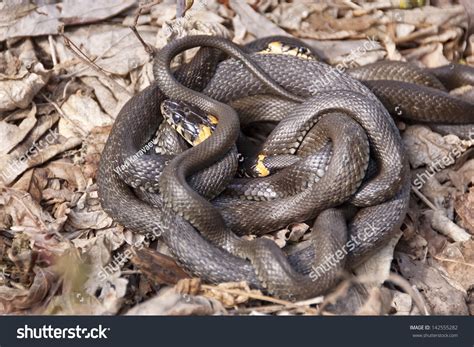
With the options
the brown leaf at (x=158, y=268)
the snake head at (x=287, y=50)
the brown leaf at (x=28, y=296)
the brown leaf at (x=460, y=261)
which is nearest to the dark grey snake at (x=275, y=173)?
the brown leaf at (x=158, y=268)

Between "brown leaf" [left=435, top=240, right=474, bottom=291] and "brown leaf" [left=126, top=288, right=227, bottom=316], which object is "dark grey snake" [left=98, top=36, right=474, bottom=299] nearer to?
"brown leaf" [left=126, top=288, right=227, bottom=316]

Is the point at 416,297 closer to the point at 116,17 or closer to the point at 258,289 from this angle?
the point at 258,289

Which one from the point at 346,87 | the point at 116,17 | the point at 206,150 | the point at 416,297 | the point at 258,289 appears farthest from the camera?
the point at 116,17

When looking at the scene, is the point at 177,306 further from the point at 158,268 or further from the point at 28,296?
the point at 28,296

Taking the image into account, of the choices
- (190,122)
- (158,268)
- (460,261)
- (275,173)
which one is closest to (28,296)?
(158,268)

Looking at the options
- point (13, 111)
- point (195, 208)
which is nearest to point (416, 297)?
point (195, 208)

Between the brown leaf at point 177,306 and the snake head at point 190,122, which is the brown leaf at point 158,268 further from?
the snake head at point 190,122

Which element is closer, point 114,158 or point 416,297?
point 416,297
